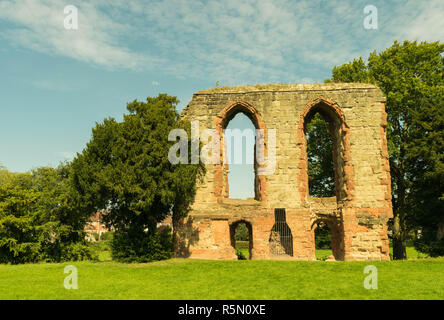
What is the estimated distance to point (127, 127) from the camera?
14.1 meters

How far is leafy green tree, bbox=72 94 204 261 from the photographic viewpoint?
13297 mm

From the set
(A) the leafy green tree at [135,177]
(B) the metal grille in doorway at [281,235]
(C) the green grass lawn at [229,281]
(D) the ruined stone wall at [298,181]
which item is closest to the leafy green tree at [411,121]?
(D) the ruined stone wall at [298,181]

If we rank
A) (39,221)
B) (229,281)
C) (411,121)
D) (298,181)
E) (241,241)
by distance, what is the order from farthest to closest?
(241,241) → (411,121) → (39,221) → (298,181) → (229,281)

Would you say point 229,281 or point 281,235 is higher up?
point 281,235

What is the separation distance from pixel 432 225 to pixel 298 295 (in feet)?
43.6

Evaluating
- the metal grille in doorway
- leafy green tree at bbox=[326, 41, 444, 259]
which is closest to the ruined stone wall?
the metal grille in doorway

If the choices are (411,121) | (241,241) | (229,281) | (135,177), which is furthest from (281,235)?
(241,241)

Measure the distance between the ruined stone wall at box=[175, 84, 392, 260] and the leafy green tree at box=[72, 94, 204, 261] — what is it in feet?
5.63

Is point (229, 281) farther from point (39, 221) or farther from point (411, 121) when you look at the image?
point (411, 121)

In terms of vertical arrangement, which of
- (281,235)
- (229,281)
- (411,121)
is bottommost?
(229,281)

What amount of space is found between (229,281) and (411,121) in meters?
16.8

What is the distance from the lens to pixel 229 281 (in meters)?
9.70
